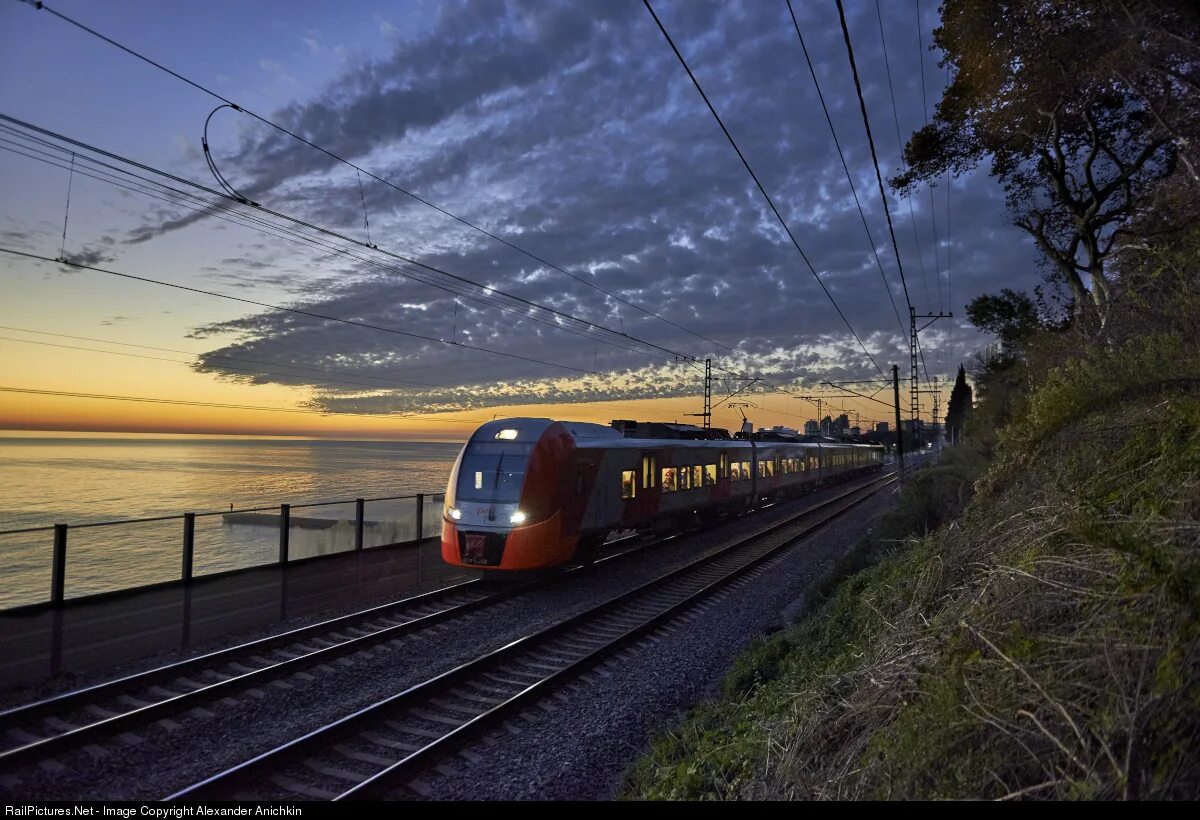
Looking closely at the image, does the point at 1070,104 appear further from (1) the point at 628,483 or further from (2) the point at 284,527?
(2) the point at 284,527

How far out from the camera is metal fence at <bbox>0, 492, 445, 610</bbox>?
977cm

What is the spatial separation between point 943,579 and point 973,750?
2.98 m

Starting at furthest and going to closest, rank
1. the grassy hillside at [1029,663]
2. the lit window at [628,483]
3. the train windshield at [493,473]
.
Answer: the lit window at [628,483] → the train windshield at [493,473] → the grassy hillside at [1029,663]

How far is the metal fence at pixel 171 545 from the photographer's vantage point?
977 centimetres

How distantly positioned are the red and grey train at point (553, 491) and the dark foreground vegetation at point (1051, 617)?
16.0 feet

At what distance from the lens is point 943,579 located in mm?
5910

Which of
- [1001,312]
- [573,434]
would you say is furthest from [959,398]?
[573,434]

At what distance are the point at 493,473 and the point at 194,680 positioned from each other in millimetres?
6105

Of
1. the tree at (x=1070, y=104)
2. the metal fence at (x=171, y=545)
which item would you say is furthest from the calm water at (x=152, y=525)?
the tree at (x=1070, y=104)

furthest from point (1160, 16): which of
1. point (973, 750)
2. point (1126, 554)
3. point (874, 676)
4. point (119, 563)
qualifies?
point (119, 563)

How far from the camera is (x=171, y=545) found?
800 inches

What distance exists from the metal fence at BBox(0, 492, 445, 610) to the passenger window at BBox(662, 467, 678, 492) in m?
6.22

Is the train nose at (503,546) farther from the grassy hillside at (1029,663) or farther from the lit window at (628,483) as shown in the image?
the grassy hillside at (1029,663)
